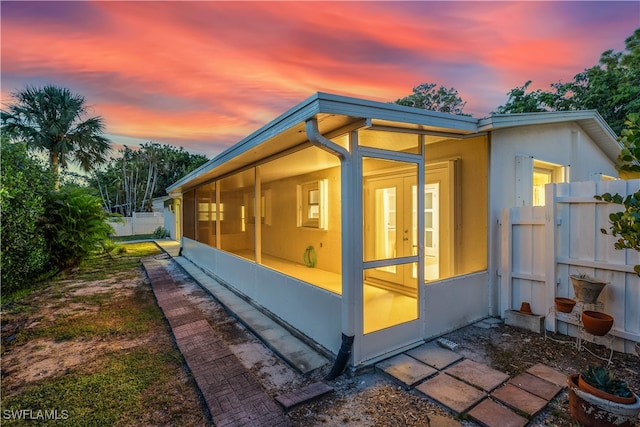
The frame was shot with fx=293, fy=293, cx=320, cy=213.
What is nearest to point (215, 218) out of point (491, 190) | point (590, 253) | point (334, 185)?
point (334, 185)

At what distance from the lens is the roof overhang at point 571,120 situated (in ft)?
11.9

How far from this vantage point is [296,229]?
25.0 ft

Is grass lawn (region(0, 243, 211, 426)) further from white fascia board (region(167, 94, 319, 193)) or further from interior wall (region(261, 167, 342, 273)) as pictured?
interior wall (region(261, 167, 342, 273))

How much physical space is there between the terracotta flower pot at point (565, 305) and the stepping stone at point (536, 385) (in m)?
1.14

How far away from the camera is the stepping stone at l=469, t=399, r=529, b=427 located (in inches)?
80.9

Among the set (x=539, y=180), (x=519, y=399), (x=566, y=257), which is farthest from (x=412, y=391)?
(x=539, y=180)

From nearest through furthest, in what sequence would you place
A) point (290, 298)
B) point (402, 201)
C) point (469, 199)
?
point (402, 201) < point (290, 298) < point (469, 199)

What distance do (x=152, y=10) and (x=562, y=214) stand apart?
6610 millimetres

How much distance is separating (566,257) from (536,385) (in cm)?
177

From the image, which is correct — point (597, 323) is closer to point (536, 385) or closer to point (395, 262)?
point (536, 385)

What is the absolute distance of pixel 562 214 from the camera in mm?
3533

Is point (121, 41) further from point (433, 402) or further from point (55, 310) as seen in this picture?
point (433, 402)

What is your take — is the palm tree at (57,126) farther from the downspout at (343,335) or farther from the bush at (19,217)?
the downspout at (343,335)

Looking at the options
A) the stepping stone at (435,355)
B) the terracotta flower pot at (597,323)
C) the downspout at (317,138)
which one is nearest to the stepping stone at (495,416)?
the stepping stone at (435,355)
